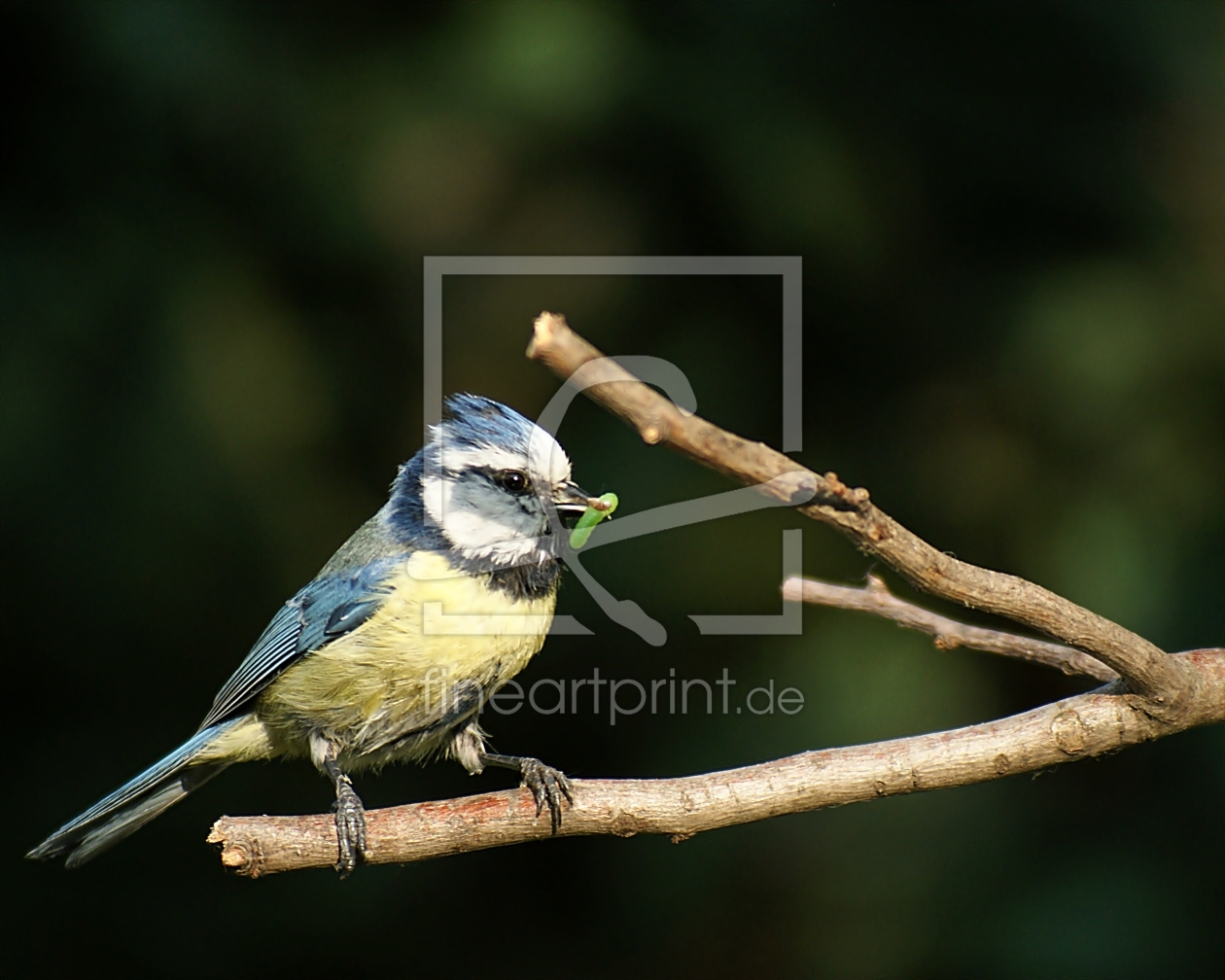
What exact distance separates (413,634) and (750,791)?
0.62 m

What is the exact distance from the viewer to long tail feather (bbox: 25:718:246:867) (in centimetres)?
204

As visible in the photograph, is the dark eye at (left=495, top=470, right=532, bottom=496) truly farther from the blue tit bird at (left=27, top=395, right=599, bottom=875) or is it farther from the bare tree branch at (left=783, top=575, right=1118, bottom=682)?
the bare tree branch at (left=783, top=575, right=1118, bottom=682)

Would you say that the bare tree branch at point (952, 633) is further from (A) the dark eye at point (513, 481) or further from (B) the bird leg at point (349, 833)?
(B) the bird leg at point (349, 833)

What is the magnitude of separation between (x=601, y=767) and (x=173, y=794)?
0.94 metres

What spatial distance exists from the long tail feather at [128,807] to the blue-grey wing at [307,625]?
7 centimetres

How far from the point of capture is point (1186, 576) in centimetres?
238

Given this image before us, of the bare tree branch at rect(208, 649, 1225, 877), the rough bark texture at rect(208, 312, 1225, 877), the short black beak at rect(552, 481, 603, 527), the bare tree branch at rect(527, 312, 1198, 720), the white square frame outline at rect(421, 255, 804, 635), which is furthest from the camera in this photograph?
the white square frame outline at rect(421, 255, 804, 635)

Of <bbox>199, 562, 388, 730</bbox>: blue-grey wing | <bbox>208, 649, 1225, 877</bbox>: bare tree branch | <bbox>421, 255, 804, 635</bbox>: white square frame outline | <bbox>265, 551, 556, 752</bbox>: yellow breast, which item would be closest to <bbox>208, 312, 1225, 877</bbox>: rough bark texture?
<bbox>208, 649, 1225, 877</bbox>: bare tree branch

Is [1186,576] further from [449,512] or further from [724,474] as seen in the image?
[724,474]

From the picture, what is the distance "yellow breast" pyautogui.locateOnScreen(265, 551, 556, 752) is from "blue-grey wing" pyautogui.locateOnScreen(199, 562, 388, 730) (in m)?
0.03

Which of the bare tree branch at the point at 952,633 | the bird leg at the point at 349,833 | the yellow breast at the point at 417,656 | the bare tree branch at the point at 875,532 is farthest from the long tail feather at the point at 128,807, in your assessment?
the bare tree branch at the point at 875,532

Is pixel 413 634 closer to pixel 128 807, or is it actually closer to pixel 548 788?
pixel 548 788

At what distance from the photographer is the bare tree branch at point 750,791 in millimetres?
1572

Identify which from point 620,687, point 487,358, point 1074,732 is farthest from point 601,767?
point 1074,732
